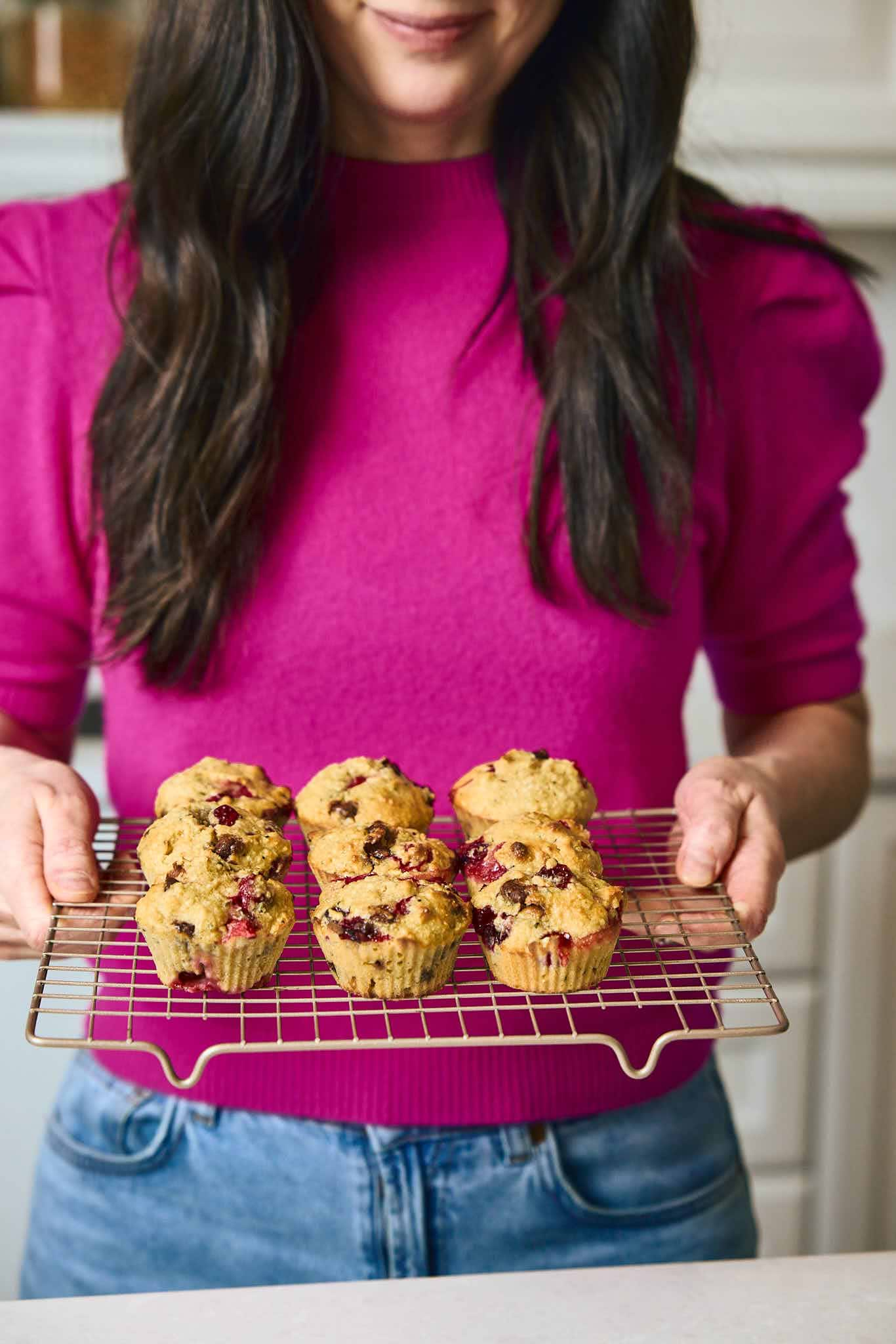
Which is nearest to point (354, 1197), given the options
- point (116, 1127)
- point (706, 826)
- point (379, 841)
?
point (116, 1127)

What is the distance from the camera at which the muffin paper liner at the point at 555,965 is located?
38.8 inches

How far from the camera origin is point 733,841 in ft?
3.36

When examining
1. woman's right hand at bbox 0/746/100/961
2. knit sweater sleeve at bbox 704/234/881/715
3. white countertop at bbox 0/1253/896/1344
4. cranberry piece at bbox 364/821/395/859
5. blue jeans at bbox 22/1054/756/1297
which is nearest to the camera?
white countertop at bbox 0/1253/896/1344

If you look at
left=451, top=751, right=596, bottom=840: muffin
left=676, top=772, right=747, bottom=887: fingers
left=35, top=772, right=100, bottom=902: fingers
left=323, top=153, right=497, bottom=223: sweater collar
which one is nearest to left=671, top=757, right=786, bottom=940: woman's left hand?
left=676, top=772, right=747, bottom=887: fingers

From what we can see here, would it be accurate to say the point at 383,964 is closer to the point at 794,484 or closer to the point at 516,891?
the point at 516,891

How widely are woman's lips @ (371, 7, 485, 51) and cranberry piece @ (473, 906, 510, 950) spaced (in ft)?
2.18

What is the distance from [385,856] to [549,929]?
0.46ft

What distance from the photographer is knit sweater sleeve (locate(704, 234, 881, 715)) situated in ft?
4.41

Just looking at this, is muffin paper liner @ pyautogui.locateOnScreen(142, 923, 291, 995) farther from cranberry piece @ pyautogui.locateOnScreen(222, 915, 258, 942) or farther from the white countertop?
the white countertop

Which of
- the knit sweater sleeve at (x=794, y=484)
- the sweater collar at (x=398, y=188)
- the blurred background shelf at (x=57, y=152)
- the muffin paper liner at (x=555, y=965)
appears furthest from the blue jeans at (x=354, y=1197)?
the blurred background shelf at (x=57, y=152)

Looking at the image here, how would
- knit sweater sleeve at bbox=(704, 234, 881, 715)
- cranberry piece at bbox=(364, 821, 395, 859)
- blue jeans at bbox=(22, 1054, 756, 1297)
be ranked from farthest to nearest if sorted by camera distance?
knit sweater sleeve at bbox=(704, 234, 881, 715), blue jeans at bbox=(22, 1054, 756, 1297), cranberry piece at bbox=(364, 821, 395, 859)

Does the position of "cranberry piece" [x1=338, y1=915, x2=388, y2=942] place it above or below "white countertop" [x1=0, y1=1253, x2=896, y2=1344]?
above

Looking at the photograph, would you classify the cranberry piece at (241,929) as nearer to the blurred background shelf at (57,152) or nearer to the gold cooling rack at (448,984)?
the gold cooling rack at (448,984)

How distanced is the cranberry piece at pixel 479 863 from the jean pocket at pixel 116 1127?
34 centimetres
